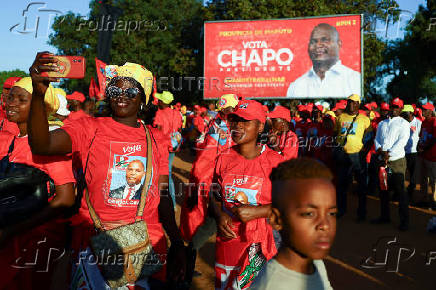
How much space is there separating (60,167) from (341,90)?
21.0 meters

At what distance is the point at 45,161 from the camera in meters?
2.43

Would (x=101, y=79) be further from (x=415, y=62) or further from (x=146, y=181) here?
(x=415, y=62)

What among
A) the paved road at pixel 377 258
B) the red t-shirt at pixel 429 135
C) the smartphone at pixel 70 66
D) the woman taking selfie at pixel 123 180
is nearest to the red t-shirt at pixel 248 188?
the woman taking selfie at pixel 123 180

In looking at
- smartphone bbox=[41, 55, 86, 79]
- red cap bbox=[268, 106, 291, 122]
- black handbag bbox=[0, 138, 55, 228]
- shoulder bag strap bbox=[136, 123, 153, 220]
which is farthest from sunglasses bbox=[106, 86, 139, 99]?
red cap bbox=[268, 106, 291, 122]

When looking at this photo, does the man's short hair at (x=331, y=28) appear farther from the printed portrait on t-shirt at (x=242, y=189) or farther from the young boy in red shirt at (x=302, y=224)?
the young boy in red shirt at (x=302, y=224)

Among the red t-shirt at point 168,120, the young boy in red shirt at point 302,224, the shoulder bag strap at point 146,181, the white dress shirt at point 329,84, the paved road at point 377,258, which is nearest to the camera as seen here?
the young boy in red shirt at point 302,224

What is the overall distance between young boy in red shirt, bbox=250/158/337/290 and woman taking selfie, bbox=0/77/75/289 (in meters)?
1.38

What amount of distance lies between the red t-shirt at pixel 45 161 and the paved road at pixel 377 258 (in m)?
3.01

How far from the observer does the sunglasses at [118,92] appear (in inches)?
101

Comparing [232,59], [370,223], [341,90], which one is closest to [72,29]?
[232,59]

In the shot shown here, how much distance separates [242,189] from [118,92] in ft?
3.97

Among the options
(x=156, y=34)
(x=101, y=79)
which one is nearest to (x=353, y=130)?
(x=101, y=79)

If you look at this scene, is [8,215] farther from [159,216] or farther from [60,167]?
[159,216]

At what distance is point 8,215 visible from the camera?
2197 millimetres
